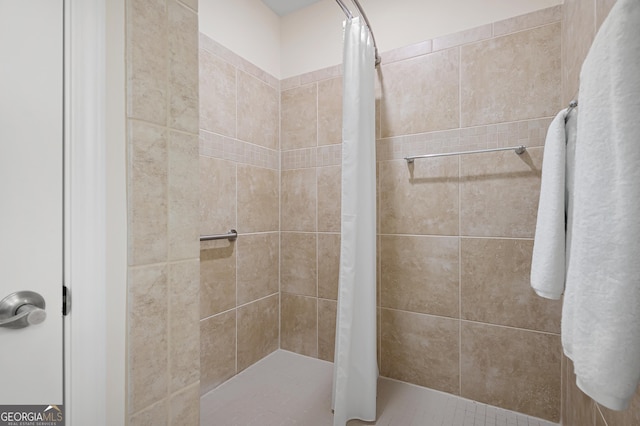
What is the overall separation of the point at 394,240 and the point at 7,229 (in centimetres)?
157

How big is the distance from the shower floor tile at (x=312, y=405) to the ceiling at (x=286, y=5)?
243cm

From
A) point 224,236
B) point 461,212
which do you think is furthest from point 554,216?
point 224,236

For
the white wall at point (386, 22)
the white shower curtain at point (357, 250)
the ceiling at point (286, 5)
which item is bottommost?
the white shower curtain at point (357, 250)

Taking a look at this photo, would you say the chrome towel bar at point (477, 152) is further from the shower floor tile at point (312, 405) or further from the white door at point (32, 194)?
the white door at point (32, 194)

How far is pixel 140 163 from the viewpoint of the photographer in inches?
23.8

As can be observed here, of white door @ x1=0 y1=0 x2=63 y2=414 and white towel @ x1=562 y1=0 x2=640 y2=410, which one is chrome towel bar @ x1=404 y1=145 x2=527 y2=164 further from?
white door @ x1=0 y1=0 x2=63 y2=414

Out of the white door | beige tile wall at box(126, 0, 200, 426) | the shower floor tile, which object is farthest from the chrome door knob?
the shower floor tile

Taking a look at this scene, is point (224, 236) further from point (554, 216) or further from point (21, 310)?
point (554, 216)

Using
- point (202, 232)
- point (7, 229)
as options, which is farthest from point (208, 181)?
point (7, 229)

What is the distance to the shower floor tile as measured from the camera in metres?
1.37

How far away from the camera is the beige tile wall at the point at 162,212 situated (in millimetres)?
596

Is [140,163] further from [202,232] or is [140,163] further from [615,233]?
[202,232]

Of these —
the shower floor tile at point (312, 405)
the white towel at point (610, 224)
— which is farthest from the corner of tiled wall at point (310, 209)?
the white towel at point (610, 224)

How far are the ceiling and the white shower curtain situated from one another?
0.73m
